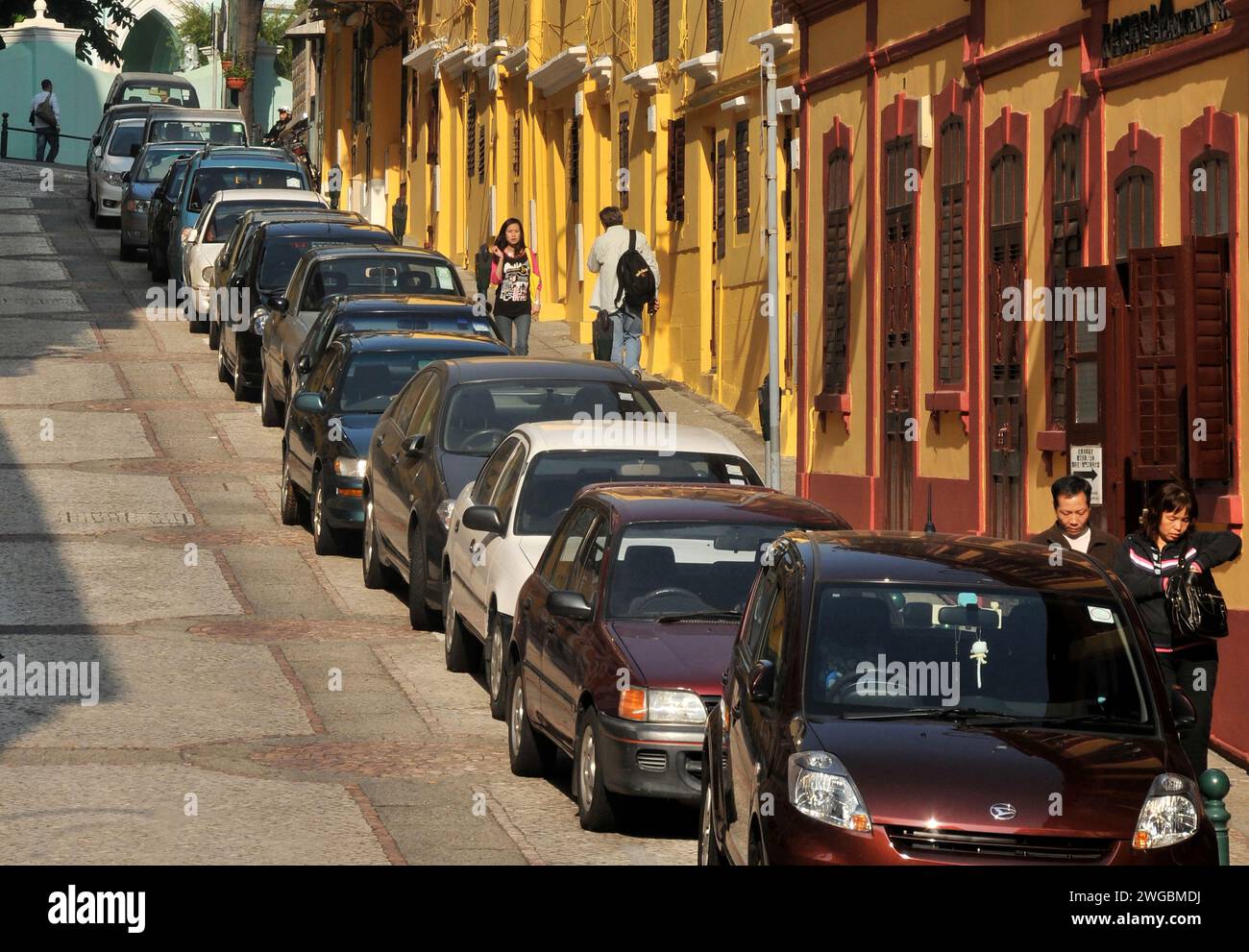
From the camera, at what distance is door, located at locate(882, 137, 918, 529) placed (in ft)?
63.7

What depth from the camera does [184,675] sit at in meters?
14.3

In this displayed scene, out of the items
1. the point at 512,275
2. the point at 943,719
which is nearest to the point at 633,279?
the point at 512,275

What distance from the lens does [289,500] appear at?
20.2 metres

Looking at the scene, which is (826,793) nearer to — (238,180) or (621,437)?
(621,437)

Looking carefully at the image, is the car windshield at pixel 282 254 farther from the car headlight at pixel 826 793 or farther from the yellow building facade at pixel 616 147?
the car headlight at pixel 826 793

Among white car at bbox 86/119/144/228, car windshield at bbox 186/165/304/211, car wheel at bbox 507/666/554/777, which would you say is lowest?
car wheel at bbox 507/666/554/777

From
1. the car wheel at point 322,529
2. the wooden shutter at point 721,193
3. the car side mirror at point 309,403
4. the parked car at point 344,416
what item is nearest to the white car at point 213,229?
the wooden shutter at point 721,193

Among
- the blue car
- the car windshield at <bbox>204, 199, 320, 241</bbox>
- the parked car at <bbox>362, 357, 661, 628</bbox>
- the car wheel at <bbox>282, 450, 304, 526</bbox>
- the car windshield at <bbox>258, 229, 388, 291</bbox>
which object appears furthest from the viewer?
the blue car

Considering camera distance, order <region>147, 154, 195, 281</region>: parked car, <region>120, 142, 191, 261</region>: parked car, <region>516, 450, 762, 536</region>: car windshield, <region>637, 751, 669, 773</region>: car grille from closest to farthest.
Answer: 1. <region>637, 751, 669, 773</region>: car grille
2. <region>516, 450, 762, 536</region>: car windshield
3. <region>147, 154, 195, 281</region>: parked car
4. <region>120, 142, 191, 261</region>: parked car

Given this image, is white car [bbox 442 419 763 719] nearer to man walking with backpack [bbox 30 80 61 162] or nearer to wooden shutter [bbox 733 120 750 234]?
wooden shutter [bbox 733 120 750 234]

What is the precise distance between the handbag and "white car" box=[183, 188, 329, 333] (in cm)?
2142

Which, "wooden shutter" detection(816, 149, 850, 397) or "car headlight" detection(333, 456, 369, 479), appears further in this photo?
"wooden shutter" detection(816, 149, 850, 397)

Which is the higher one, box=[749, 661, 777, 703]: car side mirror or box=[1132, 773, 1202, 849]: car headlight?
box=[749, 661, 777, 703]: car side mirror

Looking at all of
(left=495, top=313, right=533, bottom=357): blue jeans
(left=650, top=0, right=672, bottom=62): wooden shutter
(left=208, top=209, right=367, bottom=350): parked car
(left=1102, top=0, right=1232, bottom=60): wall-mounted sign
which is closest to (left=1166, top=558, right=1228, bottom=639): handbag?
(left=1102, top=0, right=1232, bottom=60): wall-mounted sign
